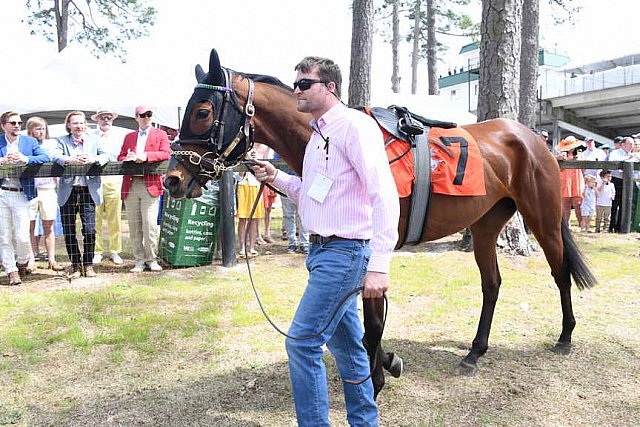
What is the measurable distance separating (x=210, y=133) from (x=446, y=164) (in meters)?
1.63

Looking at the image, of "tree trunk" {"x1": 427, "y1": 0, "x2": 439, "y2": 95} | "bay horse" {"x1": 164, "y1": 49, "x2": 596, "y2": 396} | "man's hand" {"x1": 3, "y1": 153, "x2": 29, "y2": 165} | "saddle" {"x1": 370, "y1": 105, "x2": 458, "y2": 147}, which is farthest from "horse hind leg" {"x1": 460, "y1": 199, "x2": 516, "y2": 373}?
"tree trunk" {"x1": 427, "y1": 0, "x2": 439, "y2": 95}

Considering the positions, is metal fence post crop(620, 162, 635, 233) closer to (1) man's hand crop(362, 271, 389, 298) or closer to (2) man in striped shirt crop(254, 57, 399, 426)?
(2) man in striped shirt crop(254, 57, 399, 426)

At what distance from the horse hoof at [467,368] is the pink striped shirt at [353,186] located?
79.7 inches

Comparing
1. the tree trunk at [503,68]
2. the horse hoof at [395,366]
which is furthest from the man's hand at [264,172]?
the tree trunk at [503,68]

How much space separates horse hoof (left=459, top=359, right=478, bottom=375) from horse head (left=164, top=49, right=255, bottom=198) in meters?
2.37

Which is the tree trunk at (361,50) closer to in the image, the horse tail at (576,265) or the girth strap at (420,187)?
the horse tail at (576,265)

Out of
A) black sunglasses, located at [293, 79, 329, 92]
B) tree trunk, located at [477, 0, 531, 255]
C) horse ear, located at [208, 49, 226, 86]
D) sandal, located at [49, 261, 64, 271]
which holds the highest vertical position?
tree trunk, located at [477, 0, 531, 255]

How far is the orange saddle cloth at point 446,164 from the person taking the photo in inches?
132

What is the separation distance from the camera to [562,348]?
171 inches

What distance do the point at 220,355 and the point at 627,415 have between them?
9.39 ft

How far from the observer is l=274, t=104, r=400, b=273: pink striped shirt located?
89.5 inches

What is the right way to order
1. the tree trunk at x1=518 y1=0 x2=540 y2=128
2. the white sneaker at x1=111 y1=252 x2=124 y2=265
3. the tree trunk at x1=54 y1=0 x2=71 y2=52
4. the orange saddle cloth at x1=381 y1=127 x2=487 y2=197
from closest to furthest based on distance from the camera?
the orange saddle cloth at x1=381 y1=127 x2=487 y2=197 < the white sneaker at x1=111 y1=252 x2=124 y2=265 < the tree trunk at x1=518 y1=0 x2=540 y2=128 < the tree trunk at x1=54 y1=0 x2=71 y2=52

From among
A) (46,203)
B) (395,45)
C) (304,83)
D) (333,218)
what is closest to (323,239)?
(333,218)

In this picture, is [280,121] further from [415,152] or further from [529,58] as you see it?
[529,58]
